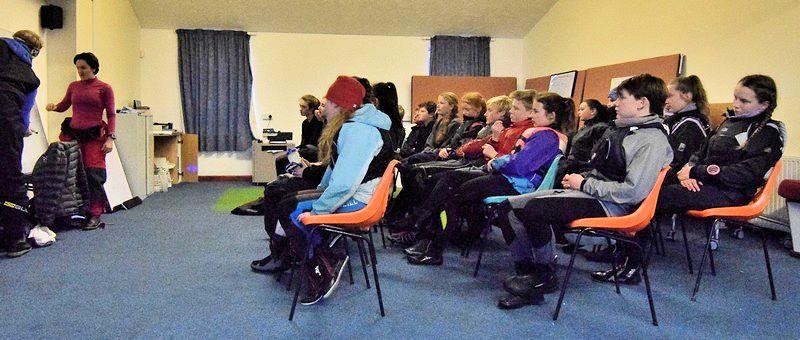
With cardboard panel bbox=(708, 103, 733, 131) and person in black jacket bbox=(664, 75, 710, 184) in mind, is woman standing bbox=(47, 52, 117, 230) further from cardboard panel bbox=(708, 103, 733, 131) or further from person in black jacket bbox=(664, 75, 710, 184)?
cardboard panel bbox=(708, 103, 733, 131)

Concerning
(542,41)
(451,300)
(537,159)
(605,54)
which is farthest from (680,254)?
(542,41)

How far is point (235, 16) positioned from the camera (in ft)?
24.0

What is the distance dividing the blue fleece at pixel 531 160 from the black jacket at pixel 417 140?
202 centimetres

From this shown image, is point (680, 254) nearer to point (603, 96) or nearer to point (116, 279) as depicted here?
point (603, 96)

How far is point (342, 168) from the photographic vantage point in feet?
7.45

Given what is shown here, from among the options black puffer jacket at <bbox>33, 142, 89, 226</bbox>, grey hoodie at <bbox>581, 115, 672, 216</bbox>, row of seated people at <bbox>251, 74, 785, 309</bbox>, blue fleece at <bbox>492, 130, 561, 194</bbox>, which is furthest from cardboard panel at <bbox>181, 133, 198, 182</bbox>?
grey hoodie at <bbox>581, 115, 672, 216</bbox>

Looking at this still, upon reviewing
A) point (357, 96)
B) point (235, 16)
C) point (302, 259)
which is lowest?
point (302, 259)

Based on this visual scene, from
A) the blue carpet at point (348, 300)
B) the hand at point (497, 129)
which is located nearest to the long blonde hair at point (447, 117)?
the hand at point (497, 129)

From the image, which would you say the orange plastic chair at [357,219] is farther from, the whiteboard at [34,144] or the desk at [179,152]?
the desk at [179,152]

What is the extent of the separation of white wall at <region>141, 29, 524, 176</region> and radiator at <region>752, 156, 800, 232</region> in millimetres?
4916

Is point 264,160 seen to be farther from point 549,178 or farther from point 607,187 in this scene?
point 607,187

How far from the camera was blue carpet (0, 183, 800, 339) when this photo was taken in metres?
2.14

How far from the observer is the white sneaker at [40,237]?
346 centimetres

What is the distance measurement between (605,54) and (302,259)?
4.91 m
